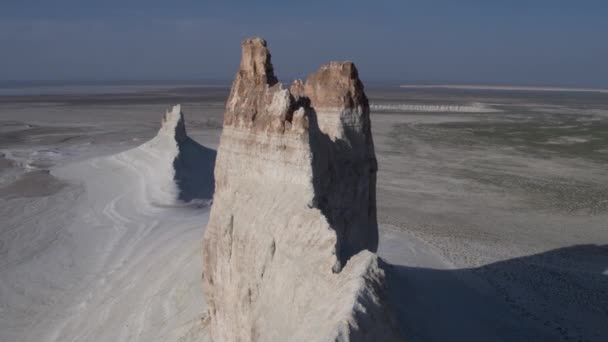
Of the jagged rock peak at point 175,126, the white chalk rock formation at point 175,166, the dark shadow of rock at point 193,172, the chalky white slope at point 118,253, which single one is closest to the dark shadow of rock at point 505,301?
the chalky white slope at point 118,253

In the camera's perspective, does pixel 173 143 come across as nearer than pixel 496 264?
No

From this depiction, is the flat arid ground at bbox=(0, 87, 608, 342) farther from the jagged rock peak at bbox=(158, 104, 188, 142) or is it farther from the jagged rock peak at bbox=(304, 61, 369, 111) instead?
the jagged rock peak at bbox=(304, 61, 369, 111)

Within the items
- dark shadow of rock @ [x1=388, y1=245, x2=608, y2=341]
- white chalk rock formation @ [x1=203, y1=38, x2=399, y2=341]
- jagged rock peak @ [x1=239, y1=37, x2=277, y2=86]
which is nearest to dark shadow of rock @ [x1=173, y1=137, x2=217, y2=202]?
dark shadow of rock @ [x1=388, y1=245, x2=608, y2=341]

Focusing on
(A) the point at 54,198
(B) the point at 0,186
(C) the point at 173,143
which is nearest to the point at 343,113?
(C) the point at 173,143

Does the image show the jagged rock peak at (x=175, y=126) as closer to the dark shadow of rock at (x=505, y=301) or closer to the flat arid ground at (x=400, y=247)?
the flat arid ground at (x=400, y=247)

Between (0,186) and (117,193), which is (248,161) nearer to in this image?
(117,193)

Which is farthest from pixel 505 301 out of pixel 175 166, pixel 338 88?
pixel 175 166
